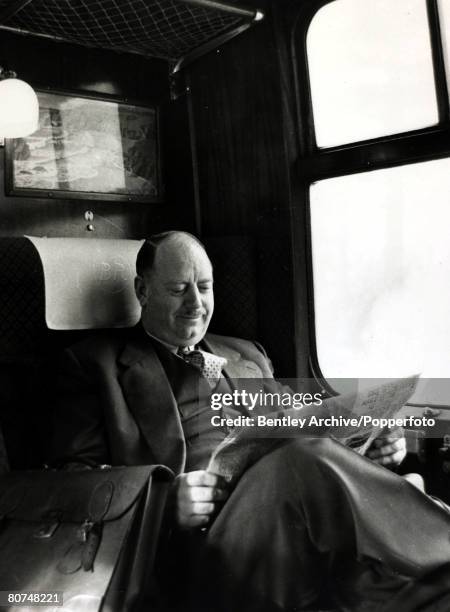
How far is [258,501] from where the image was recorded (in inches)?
62.0

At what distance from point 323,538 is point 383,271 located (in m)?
0.97

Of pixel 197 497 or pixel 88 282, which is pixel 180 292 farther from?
pixel 197 497

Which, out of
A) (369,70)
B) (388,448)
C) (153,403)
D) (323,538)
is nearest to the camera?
(323,538)

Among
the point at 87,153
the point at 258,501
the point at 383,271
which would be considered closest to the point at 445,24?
the point at 383,271

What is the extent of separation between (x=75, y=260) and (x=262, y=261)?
2.25 feet

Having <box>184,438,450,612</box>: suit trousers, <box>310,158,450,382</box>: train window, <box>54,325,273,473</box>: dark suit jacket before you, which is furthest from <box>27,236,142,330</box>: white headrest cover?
<box>184,438,450,612</box>: suit trousers

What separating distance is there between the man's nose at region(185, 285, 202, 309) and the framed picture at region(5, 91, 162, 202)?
670 mm

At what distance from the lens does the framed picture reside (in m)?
2.38

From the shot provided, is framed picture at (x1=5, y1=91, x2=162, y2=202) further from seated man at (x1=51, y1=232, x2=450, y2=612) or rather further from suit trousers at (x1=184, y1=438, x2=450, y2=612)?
suit trousers at (x1=184, y1=438, x2=450, y2=612)

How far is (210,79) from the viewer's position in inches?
102

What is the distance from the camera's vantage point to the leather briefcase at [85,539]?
1.54m

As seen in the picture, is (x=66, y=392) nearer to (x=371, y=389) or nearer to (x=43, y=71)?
(x=371, y=389)

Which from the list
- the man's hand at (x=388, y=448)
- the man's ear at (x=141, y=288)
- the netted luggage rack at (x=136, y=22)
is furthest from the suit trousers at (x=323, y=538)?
the netted luggage rack at (x=136, y=22)

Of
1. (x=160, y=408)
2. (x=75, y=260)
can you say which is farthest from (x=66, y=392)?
(x=75, y=260)
